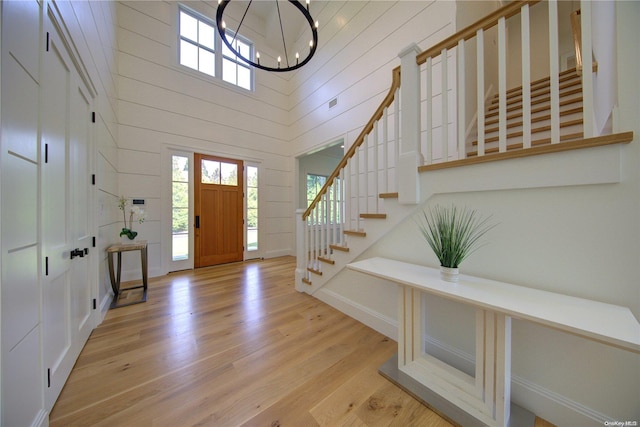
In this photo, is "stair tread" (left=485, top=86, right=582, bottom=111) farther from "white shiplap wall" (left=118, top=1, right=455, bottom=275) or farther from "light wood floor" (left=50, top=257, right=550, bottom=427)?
"light wood floor" (left=50, top=257, right=550, bottom=427)

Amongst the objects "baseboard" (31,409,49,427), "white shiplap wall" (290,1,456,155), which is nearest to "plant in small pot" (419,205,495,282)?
"baseboard" (31,409,49,427)

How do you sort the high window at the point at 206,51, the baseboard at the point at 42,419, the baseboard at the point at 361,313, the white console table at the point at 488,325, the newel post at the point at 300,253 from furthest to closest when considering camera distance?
the high window at the point at 206,51
the newel post at the point at 300,253
the baseboard at the point at 361,313
the baseboard at the point at 42,419
the white console table at the point at 488,325

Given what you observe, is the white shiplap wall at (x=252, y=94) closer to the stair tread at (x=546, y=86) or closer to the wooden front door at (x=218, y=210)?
the wooden front door at (x=218, y=210)

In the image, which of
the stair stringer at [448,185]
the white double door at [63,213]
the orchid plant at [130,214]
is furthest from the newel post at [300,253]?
the orchid plant at [130,214]

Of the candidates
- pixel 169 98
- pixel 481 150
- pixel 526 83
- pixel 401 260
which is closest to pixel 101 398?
pixel 401 260

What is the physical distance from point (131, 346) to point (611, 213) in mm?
3226

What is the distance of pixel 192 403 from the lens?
131 centimetres

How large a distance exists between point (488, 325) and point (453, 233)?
20.1 inches

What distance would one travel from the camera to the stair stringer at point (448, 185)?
104 centimetres

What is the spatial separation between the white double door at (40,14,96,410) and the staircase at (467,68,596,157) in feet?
11.1

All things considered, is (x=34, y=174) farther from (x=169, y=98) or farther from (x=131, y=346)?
(x=169, y=98)

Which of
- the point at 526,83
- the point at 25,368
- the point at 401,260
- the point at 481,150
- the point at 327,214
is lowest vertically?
the point at 25,368

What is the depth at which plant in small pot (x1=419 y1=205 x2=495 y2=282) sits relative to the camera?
1.30 meters

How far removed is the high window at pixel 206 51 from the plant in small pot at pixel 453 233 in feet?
15.2
